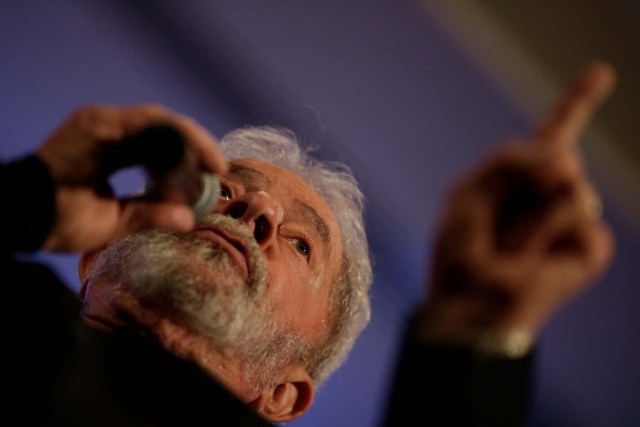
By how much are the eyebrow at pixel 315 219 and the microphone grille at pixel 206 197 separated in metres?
0.44

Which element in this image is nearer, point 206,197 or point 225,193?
point 206,197

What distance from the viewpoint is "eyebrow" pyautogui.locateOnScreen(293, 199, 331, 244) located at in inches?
52.1

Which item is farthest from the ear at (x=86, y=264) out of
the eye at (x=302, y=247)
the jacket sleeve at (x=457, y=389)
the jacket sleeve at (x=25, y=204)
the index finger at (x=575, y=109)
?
the index finger at (x=575, y=109)

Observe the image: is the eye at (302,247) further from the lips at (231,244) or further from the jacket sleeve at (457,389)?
the jacket sleeve at (457,389)

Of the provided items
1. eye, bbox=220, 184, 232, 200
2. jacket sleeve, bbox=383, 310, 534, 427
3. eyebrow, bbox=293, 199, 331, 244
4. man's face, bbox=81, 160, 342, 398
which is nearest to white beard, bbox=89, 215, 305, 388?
man's face, bbox=81, 160, 342, 398

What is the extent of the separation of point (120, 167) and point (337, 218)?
795 mm

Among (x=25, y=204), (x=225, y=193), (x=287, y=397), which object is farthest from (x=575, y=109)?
(x=287, y=397)

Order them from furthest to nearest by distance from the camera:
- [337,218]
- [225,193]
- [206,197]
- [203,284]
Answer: [337,218]
[225,193]
[203,284]
[206,197]

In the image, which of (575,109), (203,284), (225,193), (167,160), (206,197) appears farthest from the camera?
(225,193)

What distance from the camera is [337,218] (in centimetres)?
156

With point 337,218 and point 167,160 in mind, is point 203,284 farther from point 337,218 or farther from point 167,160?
point 337,218

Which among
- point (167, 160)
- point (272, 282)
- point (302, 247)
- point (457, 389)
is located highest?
point (302, 247)

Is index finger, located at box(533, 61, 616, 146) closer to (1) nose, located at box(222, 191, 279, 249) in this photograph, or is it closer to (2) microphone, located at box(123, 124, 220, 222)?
(2) microphone, located at box(123, 124, 220, 222)

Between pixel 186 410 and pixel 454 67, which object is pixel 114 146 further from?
pixel 454 67
